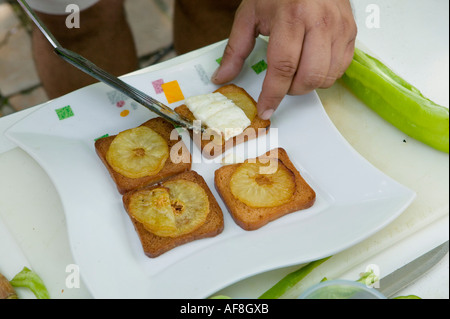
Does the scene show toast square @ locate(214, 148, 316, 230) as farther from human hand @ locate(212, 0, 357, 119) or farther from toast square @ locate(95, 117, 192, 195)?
human hand @ locate(212, 0, 357, 119)

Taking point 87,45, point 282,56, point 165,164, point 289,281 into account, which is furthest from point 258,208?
point 87,45

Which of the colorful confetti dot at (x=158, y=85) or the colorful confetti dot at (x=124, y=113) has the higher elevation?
the colorful confetti dot at (x=158, y=85)

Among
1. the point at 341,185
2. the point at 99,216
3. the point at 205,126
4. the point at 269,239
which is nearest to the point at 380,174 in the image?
the point at 341,185

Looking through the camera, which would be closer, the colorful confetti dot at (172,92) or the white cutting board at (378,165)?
the white cutting board at (378,165)

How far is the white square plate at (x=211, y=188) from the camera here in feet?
3.20

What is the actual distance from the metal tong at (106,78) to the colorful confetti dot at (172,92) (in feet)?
0.41

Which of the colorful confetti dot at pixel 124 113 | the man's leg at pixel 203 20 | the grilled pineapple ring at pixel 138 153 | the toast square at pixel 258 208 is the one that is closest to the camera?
the toast square at pixel 258 208

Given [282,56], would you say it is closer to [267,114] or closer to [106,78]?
[267,114]

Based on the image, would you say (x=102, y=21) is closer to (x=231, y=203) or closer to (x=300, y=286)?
(x=231, y=203)

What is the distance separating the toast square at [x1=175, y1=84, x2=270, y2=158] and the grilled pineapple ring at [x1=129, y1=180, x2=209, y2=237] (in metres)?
0.14

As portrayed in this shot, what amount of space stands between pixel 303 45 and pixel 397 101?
32 centimetres

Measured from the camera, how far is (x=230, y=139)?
4.17 feet

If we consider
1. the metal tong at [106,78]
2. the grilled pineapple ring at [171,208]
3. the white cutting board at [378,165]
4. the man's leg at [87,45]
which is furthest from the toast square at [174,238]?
the man's leg at [87,45]

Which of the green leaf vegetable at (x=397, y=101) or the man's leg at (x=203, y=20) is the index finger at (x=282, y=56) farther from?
the man's leg at (x=203, y=20)
